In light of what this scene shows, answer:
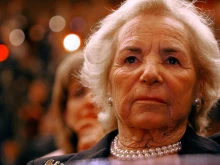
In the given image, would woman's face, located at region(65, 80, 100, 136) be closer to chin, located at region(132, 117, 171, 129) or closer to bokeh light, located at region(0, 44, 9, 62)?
chin, located at region(132, 117, 171, 129)

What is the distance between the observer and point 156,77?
7.40 ft

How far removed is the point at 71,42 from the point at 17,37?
72 centimetres

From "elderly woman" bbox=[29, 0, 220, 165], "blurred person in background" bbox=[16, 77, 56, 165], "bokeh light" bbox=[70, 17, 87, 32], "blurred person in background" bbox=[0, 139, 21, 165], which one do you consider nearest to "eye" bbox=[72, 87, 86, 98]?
"elderly woman" bbox=[29, 0, 220, 165]

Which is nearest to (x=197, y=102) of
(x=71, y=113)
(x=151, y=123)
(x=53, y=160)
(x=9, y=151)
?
(x=151, y=123)

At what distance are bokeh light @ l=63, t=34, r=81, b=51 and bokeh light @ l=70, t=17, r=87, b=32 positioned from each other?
20cm

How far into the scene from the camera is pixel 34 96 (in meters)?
6.61

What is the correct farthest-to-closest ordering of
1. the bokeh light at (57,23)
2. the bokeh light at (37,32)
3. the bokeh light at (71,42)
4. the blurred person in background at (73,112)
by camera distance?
the bokeh light at (57,23)
the bokeh light at (71,42)
the bokeh light at (37,32)
the blurred person in background at (73,112)

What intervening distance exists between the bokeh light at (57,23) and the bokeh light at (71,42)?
33cm

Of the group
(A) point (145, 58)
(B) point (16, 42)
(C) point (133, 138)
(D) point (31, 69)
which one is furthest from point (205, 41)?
(B) point (16, 42)

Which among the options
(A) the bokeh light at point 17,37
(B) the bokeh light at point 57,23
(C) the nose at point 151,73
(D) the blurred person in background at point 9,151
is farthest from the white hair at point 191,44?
(B) the bokeh light at point 57,23

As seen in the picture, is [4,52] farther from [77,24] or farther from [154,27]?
[154,27]

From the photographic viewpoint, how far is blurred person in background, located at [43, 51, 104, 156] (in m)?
3.47

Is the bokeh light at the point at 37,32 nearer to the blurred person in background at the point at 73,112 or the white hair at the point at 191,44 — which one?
the blurred person in background at the point at 73,112

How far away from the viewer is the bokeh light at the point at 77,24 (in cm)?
841
